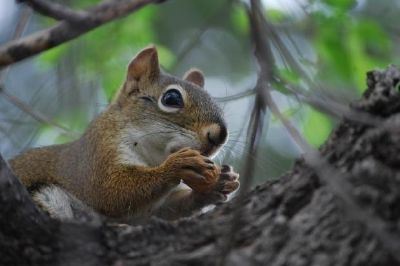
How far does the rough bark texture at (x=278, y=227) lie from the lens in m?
1.84

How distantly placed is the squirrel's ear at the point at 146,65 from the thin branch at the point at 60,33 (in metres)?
2.31

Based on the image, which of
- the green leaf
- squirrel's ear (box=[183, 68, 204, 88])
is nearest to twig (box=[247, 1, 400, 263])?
the green leaf

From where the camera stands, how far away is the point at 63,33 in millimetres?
1568

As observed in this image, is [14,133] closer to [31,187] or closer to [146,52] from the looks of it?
[31,187]

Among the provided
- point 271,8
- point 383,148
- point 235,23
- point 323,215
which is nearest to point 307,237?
point 323,215

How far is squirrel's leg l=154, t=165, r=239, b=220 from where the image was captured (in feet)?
10.7

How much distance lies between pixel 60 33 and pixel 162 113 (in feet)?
7.04

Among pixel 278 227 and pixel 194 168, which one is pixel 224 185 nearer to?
pixel 194 168

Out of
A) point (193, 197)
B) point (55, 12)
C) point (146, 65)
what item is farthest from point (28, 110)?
point (55, 12)

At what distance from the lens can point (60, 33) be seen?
157 centimetres

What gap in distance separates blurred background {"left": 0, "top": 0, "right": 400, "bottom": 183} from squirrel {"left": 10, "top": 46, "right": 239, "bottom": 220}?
12 cm

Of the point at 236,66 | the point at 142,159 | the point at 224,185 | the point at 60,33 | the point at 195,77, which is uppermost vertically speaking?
the point at 236,66

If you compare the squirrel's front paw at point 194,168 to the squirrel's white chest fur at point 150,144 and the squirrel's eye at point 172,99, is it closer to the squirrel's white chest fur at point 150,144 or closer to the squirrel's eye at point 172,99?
the squirrel's white chest fur at point 150,144

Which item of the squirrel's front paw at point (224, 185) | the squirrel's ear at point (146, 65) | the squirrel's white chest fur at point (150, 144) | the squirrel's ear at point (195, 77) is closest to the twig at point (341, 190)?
the squirrel's front paw at point (224, 185)
